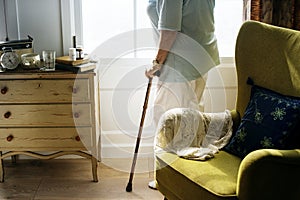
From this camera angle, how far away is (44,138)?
8.96 feet

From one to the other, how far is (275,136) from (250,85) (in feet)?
1.41

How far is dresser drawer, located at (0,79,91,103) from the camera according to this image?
103 inches

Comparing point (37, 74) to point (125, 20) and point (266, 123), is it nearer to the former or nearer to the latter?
point (125, 20)

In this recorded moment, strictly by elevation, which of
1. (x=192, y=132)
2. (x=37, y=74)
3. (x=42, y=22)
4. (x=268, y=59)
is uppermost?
(x=42, y=22)

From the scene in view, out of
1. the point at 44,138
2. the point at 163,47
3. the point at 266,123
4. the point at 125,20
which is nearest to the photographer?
the point at 266,123

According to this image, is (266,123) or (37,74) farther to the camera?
(37,74)

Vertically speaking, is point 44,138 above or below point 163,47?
below

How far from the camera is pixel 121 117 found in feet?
9.81

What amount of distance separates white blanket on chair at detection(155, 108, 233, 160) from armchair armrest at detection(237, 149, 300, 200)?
38 centimetres

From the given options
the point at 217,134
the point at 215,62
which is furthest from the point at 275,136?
the point at 215,62

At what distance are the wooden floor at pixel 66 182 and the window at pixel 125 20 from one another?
2.89 ft

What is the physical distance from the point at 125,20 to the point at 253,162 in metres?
1.62

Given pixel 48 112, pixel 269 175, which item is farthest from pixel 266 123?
pixel 48 112

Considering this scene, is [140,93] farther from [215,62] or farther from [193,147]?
[193,147]
